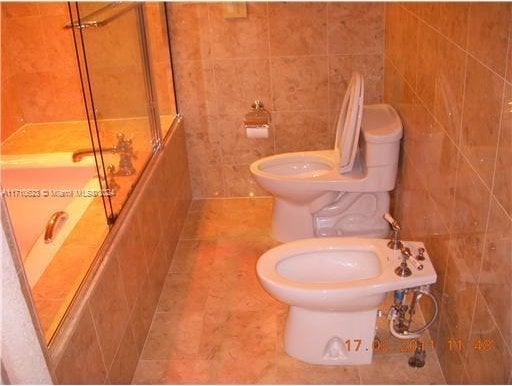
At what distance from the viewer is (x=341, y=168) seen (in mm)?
2643

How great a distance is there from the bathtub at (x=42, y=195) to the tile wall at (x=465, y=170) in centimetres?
134

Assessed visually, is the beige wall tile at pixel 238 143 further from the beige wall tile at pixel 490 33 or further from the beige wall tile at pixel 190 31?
the beige wall tile at pixel 490 33

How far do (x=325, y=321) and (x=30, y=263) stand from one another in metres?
1.07

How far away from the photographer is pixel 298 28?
2973 mm

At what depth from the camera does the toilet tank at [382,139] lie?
2445mm

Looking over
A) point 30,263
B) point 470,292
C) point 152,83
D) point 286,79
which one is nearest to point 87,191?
point 30,263

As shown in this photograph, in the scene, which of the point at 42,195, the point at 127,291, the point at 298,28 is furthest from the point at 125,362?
the point at 298,28

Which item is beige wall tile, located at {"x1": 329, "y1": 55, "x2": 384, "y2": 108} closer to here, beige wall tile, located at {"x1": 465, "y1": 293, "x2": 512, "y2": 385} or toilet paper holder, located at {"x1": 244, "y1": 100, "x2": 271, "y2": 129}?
toilet paper holder, located at {"x1": 244, "y1": 100, "x2": 271, "y2": 129}

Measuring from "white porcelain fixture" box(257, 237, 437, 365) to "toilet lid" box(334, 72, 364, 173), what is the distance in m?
0.56

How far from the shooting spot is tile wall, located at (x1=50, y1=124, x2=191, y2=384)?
159 centimetres

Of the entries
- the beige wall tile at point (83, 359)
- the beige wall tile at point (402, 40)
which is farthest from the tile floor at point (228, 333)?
the beige wall tile at point (402, 40)

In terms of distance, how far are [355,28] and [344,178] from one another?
0.90 meters

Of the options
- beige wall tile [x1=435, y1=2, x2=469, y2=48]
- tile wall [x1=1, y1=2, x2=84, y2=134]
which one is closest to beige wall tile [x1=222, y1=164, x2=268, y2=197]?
tile wall [x1=1, y1=2, x2=84, y2=134]

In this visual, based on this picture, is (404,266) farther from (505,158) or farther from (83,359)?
(83,359)
